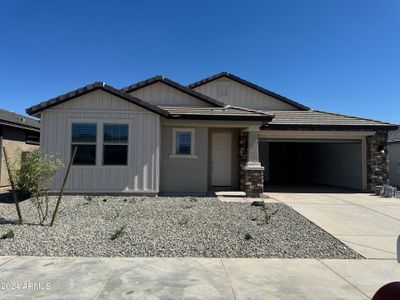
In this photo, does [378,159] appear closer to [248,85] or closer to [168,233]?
[248,85]

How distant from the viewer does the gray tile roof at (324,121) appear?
46.8ft

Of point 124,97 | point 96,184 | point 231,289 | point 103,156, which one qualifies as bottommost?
point 231,289

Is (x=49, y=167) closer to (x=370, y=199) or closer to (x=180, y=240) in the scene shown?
(x=180, y=240)

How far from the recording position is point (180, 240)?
6438mm

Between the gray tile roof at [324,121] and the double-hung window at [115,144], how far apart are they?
6259 millimetres

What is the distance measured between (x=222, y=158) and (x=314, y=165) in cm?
984

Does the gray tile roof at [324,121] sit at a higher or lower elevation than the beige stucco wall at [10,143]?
higher

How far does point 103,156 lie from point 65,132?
5.09 ft

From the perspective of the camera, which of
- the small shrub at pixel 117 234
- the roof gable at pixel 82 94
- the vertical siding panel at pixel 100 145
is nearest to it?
the small shrub at pixel 117 234

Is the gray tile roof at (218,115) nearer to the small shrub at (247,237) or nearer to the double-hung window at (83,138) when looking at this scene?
the double-hung window at (83,138)

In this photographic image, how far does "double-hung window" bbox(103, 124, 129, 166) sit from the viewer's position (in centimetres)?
1150

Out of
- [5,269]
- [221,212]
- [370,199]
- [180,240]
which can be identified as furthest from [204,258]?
[370,199]

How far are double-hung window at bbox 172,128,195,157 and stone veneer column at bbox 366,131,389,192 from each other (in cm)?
834

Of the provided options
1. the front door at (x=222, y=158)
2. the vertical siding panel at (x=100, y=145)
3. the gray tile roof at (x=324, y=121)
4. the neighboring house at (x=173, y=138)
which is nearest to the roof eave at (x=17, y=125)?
the neighboring house at (x=173, y=138)
